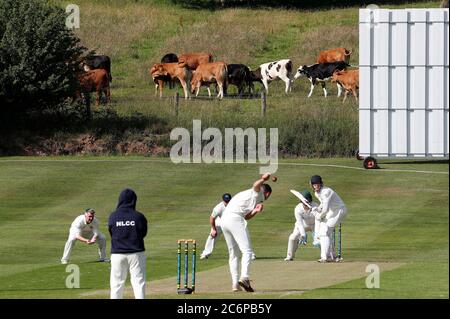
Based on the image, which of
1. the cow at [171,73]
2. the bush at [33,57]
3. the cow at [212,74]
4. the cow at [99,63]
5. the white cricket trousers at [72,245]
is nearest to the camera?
the white cricket trousers at [72,245]

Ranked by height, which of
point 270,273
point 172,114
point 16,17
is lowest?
point 270,273

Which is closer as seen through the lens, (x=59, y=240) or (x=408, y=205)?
(x=59, y=240)

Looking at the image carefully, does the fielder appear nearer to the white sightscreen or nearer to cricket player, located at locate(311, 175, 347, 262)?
cricket player, located at locate(311, 175, 347, 262)

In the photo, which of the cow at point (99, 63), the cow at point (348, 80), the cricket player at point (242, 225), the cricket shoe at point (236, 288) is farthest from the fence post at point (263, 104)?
the cricket shoe at point (236, 288)

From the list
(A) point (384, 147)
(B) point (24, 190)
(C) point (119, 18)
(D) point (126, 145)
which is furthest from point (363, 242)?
(C) point (119, 18)

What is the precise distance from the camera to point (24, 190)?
49.8m

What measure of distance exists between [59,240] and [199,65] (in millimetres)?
30306

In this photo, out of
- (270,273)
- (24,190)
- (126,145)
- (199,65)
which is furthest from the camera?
(199,65)

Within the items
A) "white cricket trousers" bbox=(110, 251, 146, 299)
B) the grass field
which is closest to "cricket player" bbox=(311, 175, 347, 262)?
the grass field

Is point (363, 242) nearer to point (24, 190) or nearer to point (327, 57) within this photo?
point (24, 190)

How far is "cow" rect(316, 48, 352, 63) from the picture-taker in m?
73.6

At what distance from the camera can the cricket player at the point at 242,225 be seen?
27.8 metres

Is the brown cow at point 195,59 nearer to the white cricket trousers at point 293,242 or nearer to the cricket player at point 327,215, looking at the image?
the white cricket trousers at point 293,242

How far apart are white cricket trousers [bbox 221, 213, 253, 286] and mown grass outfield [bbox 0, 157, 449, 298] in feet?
1.56
